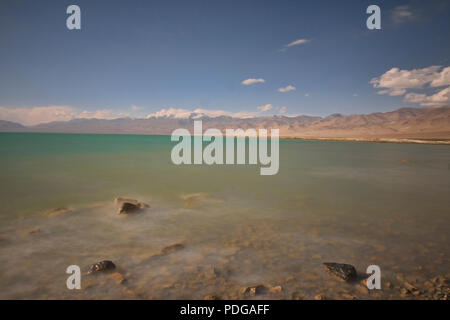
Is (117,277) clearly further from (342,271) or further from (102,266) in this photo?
(342,271)

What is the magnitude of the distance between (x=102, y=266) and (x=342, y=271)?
12.0 feet

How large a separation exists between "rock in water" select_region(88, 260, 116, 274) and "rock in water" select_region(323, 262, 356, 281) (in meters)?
3.39

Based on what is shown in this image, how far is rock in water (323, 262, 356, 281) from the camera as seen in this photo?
11.0 ft

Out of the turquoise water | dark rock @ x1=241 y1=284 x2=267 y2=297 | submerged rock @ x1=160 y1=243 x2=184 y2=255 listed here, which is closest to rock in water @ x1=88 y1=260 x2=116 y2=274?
the turquoise water

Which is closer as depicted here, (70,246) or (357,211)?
(70,246)

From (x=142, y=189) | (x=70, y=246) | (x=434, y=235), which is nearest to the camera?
(x=70, y=246)

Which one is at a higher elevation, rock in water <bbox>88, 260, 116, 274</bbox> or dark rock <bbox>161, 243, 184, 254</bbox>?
rock in water <bbox>88, 260, 116, 274</bbox>

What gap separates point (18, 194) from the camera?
828 cm

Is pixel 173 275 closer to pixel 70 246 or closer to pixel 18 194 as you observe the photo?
pixel 70 246

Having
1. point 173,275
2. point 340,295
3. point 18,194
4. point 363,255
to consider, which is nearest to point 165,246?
point 173,275

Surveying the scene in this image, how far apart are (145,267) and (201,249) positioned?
106 cm

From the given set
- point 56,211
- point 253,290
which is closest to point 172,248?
point 253,290

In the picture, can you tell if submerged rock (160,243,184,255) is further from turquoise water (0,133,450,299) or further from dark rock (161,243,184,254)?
turquoise water (0,133,450,299)
